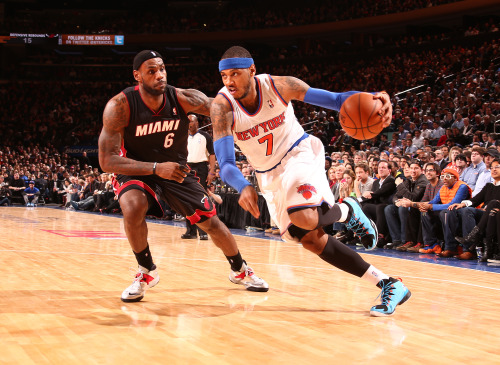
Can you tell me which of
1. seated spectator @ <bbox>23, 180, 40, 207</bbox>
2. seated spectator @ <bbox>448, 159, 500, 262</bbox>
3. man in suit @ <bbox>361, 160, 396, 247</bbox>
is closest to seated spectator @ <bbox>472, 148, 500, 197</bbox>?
seated spectator @ <bbox>448, 159, 500, 262</bbox>

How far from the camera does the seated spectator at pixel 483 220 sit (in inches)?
276

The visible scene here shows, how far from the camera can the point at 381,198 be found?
29.2 feet

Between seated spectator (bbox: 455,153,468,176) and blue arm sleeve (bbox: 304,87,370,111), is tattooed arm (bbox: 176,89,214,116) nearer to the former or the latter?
blue arm sleeve (bbox: 304,87,370,111)

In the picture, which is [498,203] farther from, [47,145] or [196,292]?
[47,145]

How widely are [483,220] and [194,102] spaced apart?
15.1 feet

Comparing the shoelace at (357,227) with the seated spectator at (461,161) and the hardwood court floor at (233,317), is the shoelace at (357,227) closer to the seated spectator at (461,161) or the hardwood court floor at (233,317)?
the hardwood court floor at (233,317)

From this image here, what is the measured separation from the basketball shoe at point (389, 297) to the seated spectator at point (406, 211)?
456 centimetres

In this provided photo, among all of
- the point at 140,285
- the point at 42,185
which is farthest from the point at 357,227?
the point at 42,185

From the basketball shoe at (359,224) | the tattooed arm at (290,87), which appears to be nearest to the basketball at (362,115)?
the tattooed arm at (290,87)

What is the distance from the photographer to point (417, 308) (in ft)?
13.0

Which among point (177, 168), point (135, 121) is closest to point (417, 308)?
point (177, 168)

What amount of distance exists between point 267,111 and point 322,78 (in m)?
22.4

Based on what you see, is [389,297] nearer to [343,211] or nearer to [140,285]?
[343,211]

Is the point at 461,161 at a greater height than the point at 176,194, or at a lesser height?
greater
